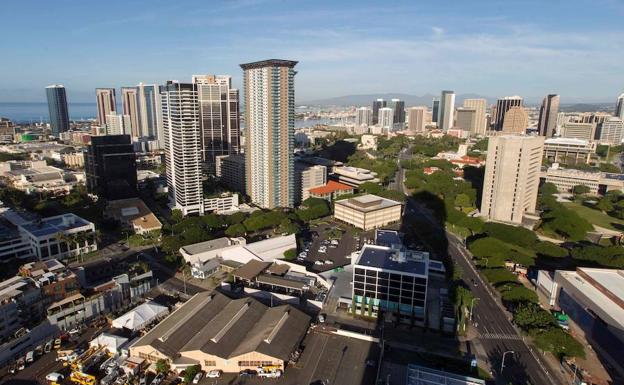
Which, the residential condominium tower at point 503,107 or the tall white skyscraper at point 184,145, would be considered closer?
the tall white skyscraper at point 184,145

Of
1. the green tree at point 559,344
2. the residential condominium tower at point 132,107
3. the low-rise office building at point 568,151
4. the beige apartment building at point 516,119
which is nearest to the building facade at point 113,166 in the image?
the green tree at point 559,344

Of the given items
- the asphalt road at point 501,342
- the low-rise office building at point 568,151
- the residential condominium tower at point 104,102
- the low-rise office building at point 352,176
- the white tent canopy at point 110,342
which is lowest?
the asphalt road at point 501,342

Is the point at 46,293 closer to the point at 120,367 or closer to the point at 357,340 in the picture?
the point at 120,367

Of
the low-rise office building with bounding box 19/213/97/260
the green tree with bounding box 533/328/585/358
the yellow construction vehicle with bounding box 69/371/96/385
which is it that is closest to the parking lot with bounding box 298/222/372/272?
the green tree with bounding box 533/328/585/358

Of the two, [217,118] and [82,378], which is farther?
[217,118]

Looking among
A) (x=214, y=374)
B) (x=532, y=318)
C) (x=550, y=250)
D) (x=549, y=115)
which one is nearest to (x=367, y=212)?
(x=550, y=250)

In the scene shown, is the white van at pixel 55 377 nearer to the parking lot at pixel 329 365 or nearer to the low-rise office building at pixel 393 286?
the parking lot at pixel 329 365

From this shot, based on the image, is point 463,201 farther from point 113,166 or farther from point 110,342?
point 113,166
